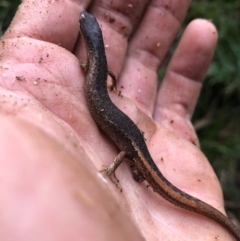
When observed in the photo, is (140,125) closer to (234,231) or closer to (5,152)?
(234,231)

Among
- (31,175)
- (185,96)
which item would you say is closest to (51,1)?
(185,96)

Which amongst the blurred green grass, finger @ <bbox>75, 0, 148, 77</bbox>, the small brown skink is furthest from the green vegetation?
the small brown skink

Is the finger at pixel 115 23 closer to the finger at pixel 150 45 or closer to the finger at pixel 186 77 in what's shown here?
the finger at pixel 150 45

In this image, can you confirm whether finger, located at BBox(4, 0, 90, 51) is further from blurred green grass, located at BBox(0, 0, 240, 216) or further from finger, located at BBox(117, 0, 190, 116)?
blurred green grass, located at BBox(0, 0, 240, 216)

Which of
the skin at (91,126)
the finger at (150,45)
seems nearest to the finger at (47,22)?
the skin at (91,126)

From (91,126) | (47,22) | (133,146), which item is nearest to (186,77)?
(133,146)

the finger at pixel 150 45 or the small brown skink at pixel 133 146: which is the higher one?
the finger at pixel 150 45

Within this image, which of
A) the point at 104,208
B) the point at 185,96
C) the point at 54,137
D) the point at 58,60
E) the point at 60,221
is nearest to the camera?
the point at 60,221
